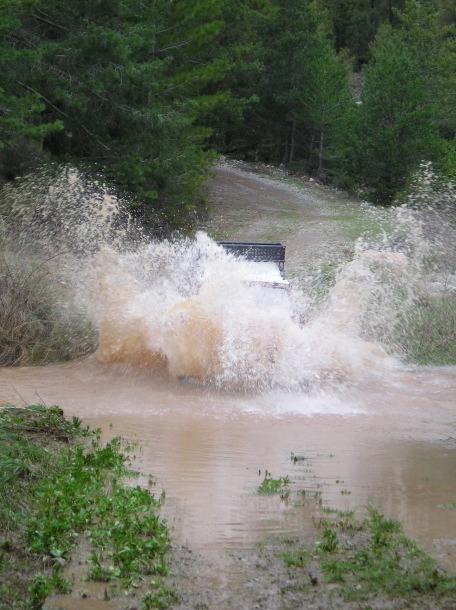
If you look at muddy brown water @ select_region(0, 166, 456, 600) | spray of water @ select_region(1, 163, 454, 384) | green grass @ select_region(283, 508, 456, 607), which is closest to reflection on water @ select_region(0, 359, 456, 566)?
muddy brown water @ select_region(0, 166, 456, 600)

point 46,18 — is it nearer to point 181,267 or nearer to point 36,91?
point 36,91

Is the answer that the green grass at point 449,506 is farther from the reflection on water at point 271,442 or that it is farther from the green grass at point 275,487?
the green grass at point 275,487

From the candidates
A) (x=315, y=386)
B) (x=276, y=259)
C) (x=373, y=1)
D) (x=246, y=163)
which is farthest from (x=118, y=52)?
(x=373, y=1)

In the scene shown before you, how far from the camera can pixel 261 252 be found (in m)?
16.4

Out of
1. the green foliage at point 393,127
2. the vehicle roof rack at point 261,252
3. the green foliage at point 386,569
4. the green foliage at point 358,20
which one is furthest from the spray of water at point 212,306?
the green foliage at point 358,20

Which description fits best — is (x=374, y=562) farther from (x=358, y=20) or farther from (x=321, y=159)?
(x=358, y=20)

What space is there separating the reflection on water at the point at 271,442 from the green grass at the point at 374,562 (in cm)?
22

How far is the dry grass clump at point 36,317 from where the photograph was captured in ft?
47.3

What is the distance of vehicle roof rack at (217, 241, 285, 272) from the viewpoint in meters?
16.2

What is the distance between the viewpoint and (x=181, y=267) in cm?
1503

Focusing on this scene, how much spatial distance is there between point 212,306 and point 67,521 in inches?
279

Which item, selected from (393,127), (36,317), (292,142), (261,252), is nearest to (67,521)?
(36,317)

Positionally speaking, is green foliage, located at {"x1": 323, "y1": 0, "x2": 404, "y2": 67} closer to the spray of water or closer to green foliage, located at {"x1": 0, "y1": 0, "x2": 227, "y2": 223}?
green foliage, located at {"x1": 0, "y1": 0, "x2": 227, "y2": 223}

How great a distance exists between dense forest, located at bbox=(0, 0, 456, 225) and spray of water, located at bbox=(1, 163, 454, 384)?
4.43m
